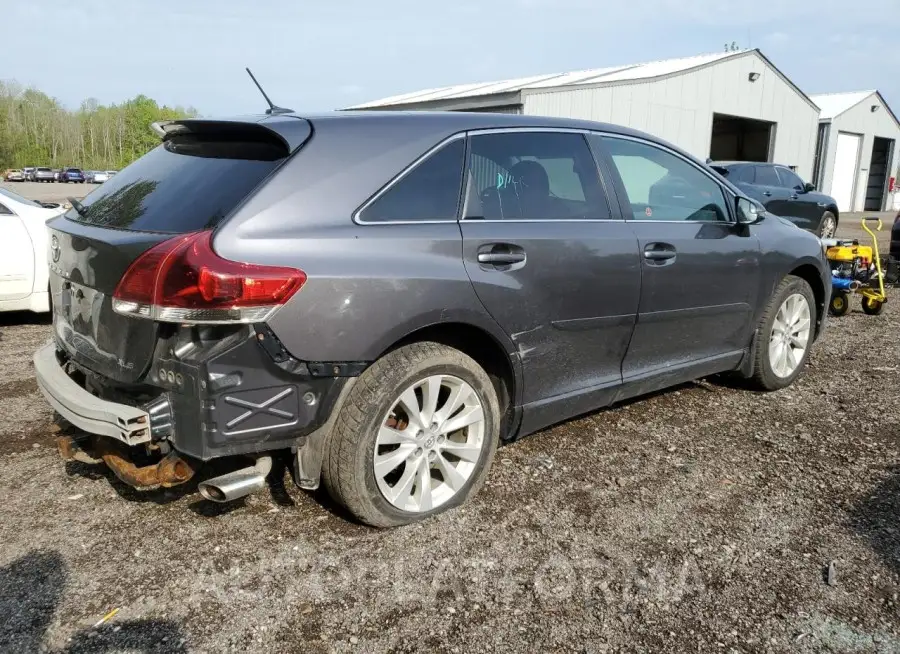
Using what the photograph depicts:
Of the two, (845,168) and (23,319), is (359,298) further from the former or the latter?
(845,168)

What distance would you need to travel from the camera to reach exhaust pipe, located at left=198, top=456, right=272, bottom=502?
2.62 m

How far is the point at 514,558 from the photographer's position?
282 centimetres

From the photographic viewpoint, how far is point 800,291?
4887 mm

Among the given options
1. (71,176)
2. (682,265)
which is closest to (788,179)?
(682,265)

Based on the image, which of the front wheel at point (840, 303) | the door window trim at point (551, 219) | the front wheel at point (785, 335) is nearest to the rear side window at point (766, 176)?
the front wheel at point (840, 303)

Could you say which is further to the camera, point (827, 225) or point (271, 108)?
point (827, 225)

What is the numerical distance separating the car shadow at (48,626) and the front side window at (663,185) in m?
2.80

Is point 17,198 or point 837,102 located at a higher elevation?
point 837,102

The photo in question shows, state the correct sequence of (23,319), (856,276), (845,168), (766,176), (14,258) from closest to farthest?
(14,258) < (23,319) < (856,276) < (766,176) < (845,168)

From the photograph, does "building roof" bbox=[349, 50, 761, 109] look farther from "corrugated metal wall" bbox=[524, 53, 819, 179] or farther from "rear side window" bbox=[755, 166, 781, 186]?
"rear side window" bbox=[755, 166, 781, 186]

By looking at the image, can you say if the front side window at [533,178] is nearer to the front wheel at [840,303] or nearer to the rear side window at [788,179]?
the front wheel at [840,303]

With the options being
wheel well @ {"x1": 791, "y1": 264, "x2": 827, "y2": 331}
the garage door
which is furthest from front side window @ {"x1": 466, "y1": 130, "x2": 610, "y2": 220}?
the garage door

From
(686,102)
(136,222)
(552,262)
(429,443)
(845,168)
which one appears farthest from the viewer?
(845,168)

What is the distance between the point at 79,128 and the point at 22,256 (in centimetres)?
10870
